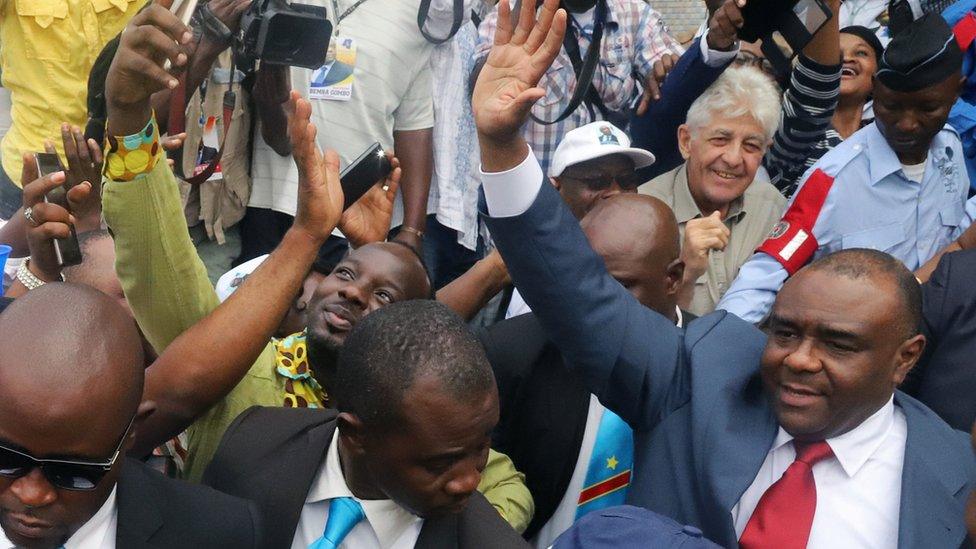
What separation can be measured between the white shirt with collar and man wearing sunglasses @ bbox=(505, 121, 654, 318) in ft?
5.60

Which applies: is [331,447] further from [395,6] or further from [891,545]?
[395,6]

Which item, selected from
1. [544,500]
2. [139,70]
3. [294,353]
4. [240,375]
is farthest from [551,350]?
[139,70]

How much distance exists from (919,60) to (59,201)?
9.08 ft

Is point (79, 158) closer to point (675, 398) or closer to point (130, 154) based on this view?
point (130, 154)

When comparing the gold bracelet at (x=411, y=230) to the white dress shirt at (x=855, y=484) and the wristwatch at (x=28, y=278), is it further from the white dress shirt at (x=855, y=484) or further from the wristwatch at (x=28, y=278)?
the white dress shirt at (x=855, y=484)

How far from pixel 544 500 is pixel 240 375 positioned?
860mm

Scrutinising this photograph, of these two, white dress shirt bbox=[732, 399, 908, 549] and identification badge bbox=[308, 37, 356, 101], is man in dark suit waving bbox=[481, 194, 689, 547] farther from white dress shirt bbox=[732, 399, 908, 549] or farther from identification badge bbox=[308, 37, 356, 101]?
identification badge bbox=[308, 37, 356, 101]

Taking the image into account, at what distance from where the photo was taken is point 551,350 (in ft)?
9.89

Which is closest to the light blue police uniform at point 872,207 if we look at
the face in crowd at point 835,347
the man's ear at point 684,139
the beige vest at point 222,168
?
the man's ear at point 684,139

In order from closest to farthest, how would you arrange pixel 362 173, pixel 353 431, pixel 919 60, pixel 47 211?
pixel 353 431 < pixel 47 211 < pixel 362 173 < pixel 919 60

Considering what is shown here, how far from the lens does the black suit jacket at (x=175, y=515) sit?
214 cm

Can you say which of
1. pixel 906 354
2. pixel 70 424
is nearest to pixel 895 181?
pixel 906 354

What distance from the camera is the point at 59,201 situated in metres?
2.99

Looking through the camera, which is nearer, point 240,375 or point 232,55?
point 240,375
